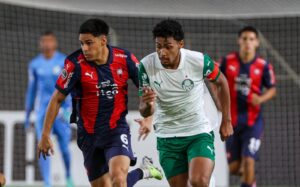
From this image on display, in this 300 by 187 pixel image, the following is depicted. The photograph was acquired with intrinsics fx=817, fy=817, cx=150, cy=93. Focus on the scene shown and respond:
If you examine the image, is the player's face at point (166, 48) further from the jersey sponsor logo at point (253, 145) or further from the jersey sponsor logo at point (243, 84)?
the jersey sponsor logo at point (243, 84)

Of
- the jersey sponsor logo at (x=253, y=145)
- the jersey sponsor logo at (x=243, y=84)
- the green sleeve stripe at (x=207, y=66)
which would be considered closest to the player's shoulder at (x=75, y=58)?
the green sleeve stripe at (x=207, y=66)

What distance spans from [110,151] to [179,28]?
1397 millimetres

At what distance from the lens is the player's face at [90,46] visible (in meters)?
7.76

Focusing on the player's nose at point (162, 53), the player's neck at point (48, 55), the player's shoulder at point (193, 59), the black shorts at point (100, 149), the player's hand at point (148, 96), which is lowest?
the black shorts at point (100, 149)

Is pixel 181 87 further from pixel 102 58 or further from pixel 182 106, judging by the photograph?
pixel 102 58

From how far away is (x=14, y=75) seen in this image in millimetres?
16375

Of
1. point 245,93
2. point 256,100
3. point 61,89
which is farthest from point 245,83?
point 61,89

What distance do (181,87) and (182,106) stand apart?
181 mm

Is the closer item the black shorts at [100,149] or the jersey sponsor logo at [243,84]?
the black shorts at [100,149]

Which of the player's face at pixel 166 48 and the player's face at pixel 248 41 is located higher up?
the player's face at pixel 248 41

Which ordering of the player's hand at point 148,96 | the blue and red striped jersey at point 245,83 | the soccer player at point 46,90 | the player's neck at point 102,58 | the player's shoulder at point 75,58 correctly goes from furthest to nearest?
the soccer player at point 46,90
the blue and red striped jersey at point 245,83
the player's neck at point 102,58
the player's shoulder at point 75,58
the player's hand at point 148,96

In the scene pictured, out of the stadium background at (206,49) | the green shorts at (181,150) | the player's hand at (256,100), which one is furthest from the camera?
the stadium background at (206,49)

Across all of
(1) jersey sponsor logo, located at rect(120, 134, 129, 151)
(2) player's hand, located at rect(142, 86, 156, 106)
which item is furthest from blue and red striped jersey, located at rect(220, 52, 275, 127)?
(2) player's hand, located at rect(142, 86, 156, 106)

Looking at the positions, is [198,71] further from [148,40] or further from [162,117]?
[148,40]
